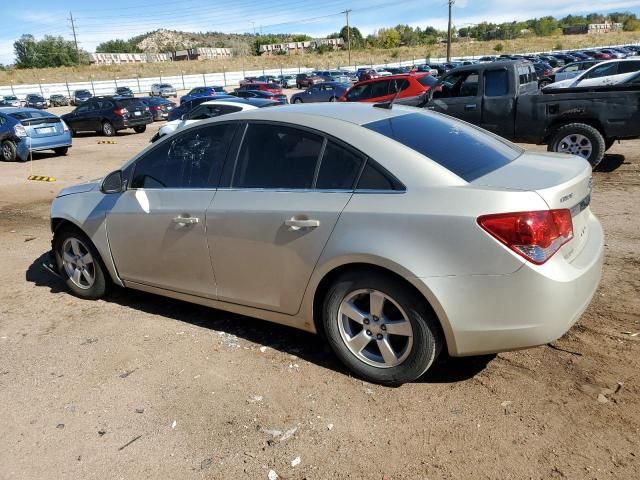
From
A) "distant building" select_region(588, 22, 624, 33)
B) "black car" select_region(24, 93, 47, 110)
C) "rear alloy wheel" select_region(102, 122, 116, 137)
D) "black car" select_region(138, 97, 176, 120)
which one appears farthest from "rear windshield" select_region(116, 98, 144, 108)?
"distant building" select_region(588, 22, 624, 33)

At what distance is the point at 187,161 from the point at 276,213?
104cm

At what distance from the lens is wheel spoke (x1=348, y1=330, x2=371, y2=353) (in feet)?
10.7

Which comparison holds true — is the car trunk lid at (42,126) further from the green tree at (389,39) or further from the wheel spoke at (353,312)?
the green tree at (389,39)

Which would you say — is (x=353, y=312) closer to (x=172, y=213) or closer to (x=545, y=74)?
(x=172, y=213)

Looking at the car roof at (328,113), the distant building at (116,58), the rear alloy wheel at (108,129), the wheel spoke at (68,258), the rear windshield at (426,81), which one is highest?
the distant building at (116,58)

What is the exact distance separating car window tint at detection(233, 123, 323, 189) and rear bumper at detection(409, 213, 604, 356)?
104 cm

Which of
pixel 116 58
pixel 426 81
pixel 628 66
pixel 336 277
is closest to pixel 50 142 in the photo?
pixel 426 81

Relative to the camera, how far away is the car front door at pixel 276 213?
325 cm

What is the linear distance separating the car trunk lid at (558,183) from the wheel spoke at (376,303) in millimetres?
820

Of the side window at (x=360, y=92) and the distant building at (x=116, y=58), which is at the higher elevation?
the distant building at (x=116, y=58)

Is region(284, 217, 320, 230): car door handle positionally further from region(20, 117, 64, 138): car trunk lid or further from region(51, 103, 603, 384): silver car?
region(20, 117, 64, 138): car trunk lid

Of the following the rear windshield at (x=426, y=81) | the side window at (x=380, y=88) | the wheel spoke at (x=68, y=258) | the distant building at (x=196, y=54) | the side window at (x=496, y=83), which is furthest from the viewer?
the distant building at (x=196, y=54)

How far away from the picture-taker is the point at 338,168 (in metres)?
3.28

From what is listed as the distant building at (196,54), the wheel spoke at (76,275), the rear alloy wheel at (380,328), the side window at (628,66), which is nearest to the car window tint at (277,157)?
the rear alloy wheel at (380,328)
